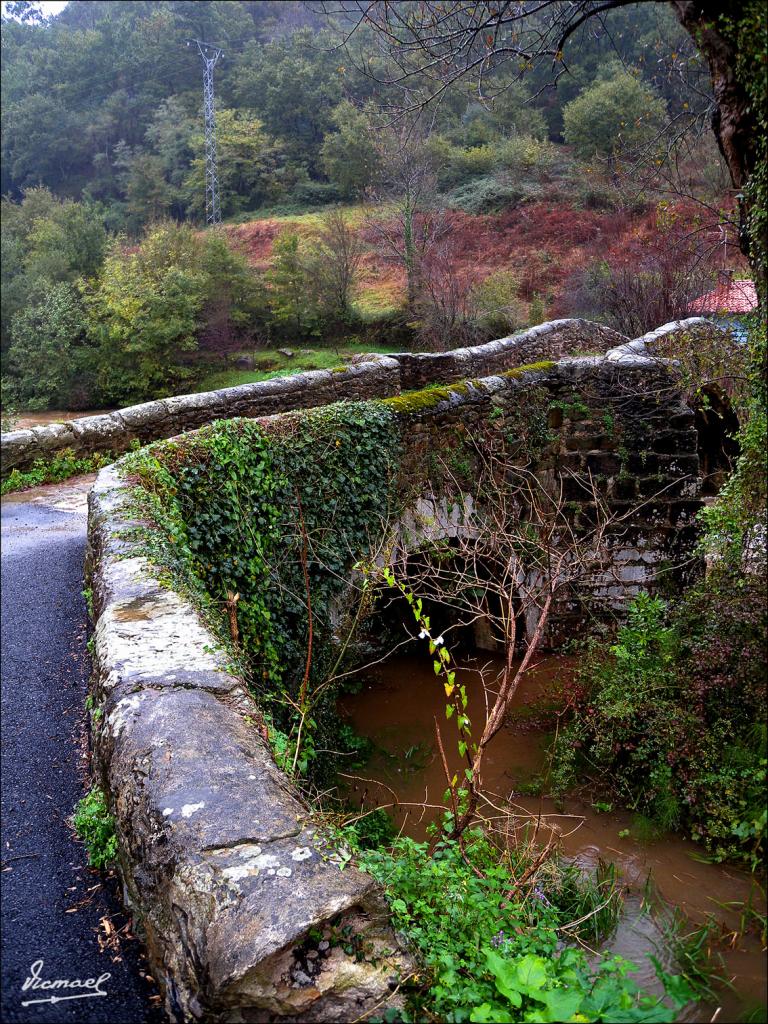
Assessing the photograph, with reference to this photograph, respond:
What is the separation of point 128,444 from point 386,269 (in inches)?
864

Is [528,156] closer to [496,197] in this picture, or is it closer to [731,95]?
[496,197]

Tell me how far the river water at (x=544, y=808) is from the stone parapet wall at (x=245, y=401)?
4123mm

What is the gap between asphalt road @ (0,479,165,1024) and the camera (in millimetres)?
2246

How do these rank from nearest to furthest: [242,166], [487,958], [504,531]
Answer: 1. [487,958]
2. [504,531]
3. [242,166]

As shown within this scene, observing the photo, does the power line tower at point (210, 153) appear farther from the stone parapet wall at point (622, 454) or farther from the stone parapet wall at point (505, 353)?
the stone parapet wall at point (622, 454)

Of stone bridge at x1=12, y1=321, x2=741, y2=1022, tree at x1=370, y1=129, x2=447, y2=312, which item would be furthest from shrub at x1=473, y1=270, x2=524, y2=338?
stone bridge at x1=12, y1=321, x2=741, y2=1022

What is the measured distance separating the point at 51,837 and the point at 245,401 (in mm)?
7468

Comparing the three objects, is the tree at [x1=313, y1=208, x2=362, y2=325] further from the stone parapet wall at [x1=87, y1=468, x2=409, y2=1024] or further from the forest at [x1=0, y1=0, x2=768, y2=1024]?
the stone parapet wall at [x1=87, y1=468, x2=409, y2=1024]

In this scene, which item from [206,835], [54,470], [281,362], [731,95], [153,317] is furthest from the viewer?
[281,362]

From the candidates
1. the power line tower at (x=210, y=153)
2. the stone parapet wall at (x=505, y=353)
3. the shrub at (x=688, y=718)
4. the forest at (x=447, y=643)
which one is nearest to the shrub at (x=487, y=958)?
the forest at (x=447, y=643)

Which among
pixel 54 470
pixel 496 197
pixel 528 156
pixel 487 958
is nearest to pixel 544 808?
pixel 487 958

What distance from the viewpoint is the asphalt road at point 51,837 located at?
2.25 m

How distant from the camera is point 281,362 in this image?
26141 mm

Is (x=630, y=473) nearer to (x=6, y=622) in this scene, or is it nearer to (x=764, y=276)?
(x=764, y=276)
